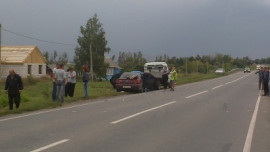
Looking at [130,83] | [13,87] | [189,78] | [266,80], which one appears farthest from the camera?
[189,78]

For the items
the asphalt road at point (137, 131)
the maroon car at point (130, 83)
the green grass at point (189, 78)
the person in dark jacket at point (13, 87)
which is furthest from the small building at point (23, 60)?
the asphalt road at point (137, 131)

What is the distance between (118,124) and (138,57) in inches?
3449

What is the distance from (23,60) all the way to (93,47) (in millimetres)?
15349

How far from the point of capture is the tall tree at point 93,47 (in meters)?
59.8

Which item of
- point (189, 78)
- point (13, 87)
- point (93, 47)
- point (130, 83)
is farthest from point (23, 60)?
point (13, 87)

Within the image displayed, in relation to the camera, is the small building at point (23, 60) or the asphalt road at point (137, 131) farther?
the small building at point (23, 60)

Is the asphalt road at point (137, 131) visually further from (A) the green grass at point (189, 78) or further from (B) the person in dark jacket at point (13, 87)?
(A) the green grass at point (189, 78)

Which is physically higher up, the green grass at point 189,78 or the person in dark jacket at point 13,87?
the person in dark jacket at point 13,87

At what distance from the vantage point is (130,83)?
26328 millimetres

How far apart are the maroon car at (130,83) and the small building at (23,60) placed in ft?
76.0

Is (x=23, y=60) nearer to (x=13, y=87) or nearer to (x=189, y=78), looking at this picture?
(x=189, y=78)

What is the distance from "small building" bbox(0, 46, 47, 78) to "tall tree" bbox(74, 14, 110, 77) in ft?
28.7

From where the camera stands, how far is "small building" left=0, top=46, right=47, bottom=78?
157 feet

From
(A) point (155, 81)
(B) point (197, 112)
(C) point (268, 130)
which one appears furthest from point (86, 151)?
(A) point (155, 81)
